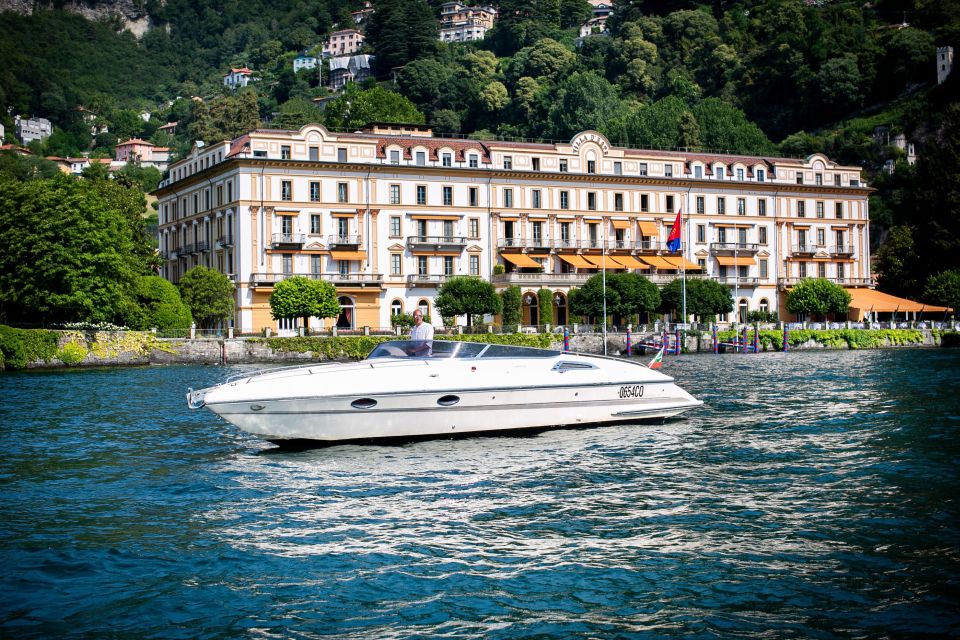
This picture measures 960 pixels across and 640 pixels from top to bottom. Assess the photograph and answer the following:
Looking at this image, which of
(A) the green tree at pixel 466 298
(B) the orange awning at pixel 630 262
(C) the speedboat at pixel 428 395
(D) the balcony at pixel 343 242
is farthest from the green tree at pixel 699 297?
(C) the speedboat at pixel 428 395

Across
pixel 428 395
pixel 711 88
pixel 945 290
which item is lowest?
pixel 428 395

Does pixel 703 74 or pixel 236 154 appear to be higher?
pixel 703 74

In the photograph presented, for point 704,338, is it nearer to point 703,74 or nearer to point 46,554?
point 46,554

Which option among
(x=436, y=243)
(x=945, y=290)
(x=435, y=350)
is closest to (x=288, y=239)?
(x=436, y=243)

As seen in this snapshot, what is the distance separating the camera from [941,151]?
94.8 meters

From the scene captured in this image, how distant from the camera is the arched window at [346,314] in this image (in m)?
79.9

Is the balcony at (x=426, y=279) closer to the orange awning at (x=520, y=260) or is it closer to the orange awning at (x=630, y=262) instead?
→ the orange awning at (x=520, y=260)

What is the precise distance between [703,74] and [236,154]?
94.6 meters

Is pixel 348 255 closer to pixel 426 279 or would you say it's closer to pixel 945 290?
pixel 426 279

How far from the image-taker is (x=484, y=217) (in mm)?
85312

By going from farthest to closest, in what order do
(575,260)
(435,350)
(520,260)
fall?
1. (575,260)
2. (520,260)
3. (435,350)

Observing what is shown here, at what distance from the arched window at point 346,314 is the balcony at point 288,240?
5307 mm

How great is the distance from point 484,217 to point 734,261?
967 inches

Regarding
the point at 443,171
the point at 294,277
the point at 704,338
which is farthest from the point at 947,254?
the point at 294,277
